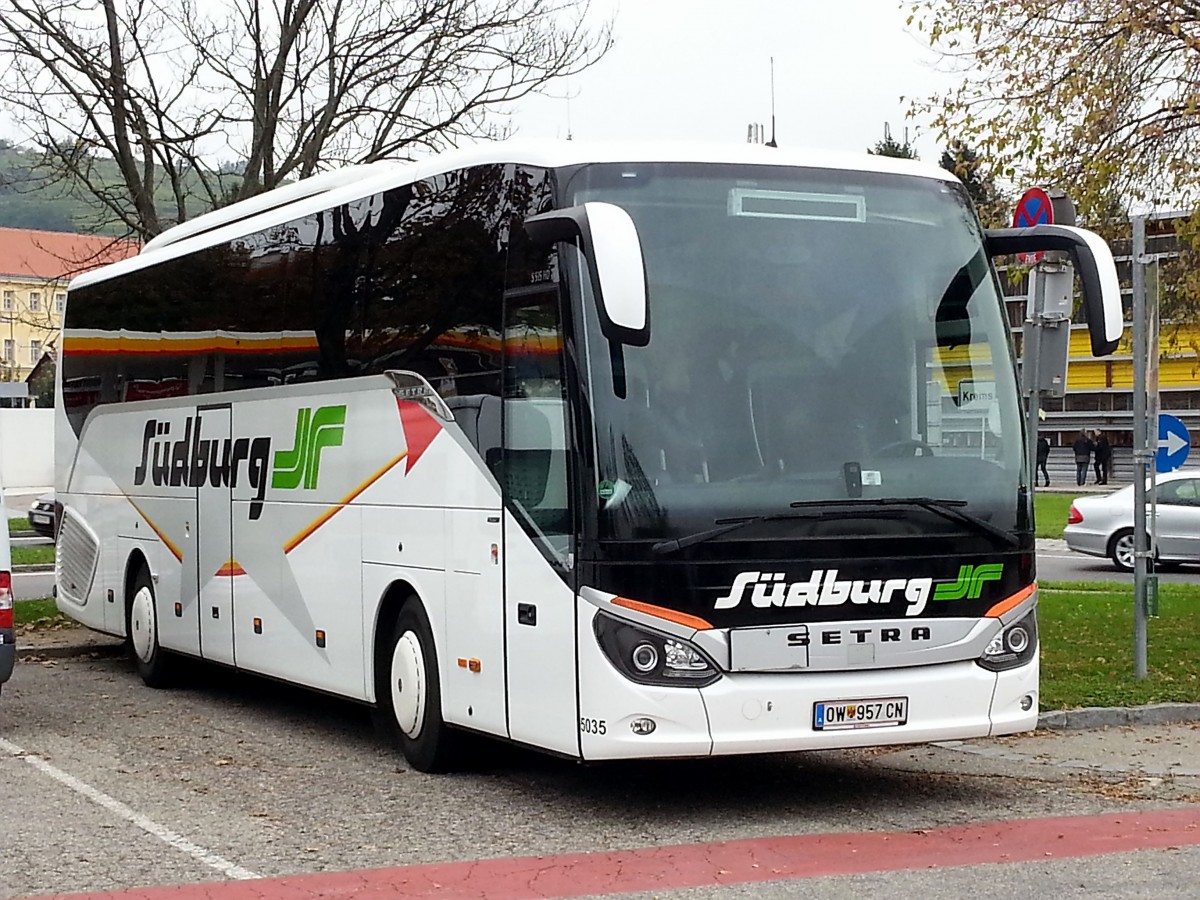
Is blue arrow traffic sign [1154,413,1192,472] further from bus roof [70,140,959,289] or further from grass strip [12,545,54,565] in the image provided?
grass strip [12,545,54,565]

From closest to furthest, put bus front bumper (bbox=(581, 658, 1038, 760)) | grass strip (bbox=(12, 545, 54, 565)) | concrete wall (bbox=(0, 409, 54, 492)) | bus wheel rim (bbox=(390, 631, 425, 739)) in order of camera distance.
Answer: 1. bus front bumper (bbox=(581, 658, 1038, 760))
2. bus wheel rim (bbox=(390, 631, 425, 739))
3. grass strip (bbox=(12, 545, 54, 565))
4. concrete wall (bbox=(0, 409, 54, 492))

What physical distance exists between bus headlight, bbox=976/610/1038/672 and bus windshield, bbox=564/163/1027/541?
1.63 feet

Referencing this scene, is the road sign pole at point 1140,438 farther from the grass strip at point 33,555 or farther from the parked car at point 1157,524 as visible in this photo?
the grass strip at point 33,555

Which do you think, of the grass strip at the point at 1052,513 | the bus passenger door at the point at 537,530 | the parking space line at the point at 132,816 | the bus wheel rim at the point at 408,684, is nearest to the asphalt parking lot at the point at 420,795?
the parking space line at the point at 132,816

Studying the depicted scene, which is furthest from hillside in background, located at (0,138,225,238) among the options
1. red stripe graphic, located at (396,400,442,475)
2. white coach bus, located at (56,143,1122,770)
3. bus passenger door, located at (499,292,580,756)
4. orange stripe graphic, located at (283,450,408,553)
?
bus passenger door, located at (499,292,580,756)

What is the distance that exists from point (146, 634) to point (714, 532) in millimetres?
7602

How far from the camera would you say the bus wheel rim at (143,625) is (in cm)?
1495

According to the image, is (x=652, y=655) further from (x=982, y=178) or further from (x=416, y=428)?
(x=982, y=178)

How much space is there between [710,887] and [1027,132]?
1178cm

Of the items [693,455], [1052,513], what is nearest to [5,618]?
[693,455]

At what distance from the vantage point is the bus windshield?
880cm

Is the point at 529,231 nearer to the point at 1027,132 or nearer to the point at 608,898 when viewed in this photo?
the point at 608,898

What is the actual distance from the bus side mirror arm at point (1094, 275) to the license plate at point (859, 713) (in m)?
2.07

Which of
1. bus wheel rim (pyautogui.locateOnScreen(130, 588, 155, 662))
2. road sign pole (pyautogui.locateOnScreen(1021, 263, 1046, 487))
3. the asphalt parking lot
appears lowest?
the asphalt parking lot
